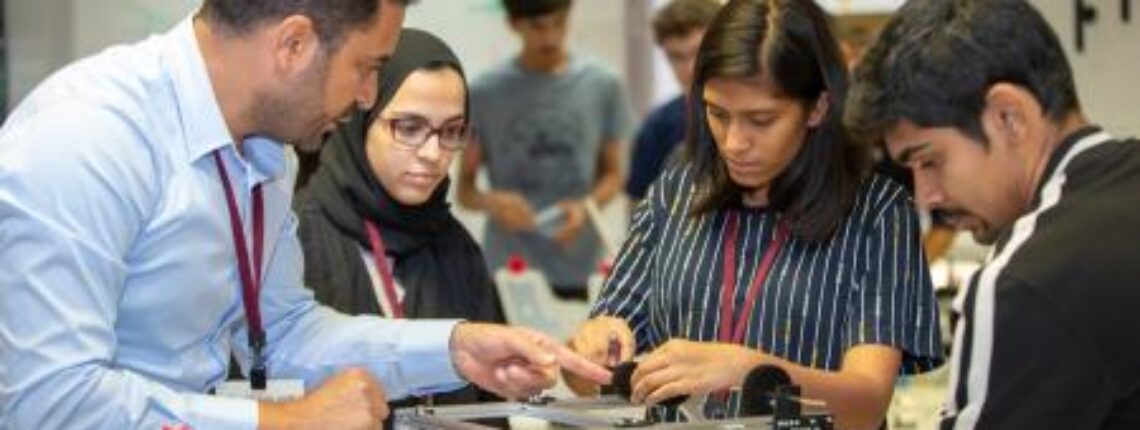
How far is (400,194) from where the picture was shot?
106 inches

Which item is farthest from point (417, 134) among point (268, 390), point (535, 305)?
point (535, 305)

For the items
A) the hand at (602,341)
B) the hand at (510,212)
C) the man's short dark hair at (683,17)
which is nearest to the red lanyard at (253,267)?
the hand at (602,341)

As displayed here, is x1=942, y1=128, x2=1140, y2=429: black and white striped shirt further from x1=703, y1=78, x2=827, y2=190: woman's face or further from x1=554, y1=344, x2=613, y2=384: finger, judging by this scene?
x1=703, y1=78, x2=827, y2=190: woman's face

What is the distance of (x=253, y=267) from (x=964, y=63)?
0.85 metres

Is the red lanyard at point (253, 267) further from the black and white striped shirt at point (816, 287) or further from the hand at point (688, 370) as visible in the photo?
the black and white striped shirt at point (816, 287)

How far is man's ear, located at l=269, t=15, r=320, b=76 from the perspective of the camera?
1.95 m

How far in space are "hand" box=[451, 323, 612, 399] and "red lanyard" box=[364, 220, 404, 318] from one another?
39 cm

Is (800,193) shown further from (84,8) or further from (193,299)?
(84,8)

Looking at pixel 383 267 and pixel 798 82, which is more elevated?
pixel 798 82

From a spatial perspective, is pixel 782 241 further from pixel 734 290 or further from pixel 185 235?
pixel 185 235

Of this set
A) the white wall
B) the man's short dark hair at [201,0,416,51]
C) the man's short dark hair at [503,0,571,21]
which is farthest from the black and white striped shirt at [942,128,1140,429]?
the man's short dark hair at [503,0,571,21]

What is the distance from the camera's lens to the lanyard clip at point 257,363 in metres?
2.09

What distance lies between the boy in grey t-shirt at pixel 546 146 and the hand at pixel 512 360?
2.91m

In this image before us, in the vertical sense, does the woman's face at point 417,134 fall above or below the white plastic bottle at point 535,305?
above
